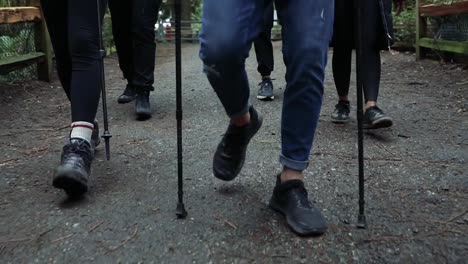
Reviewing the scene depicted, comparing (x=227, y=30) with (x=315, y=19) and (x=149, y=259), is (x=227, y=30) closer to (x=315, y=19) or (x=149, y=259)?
(x=315, y=19)

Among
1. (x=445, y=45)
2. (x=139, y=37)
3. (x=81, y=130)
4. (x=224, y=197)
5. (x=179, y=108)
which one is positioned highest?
(x=139, y=37)

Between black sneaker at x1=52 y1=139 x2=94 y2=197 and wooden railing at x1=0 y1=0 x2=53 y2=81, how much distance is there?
11.5 feet

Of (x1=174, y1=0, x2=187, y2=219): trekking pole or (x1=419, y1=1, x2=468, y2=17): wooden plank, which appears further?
(x1=419, y1=1, x2=468, y2=17): wooden plank

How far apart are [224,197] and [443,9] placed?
578 cm

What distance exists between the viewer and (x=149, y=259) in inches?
80.6

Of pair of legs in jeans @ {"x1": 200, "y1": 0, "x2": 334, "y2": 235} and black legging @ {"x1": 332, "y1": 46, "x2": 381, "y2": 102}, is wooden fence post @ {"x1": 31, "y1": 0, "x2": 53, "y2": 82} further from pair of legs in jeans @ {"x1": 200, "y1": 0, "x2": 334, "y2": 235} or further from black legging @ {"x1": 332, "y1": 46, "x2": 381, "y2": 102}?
pair of legs in jeans @ {"x1": 200, "y1": 0, "x2": 334, "y2": 235}

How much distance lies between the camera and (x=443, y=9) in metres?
7.26

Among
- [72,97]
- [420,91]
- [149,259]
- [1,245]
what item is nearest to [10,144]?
[72,97]

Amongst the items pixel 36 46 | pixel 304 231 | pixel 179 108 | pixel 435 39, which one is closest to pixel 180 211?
pixel 179 108

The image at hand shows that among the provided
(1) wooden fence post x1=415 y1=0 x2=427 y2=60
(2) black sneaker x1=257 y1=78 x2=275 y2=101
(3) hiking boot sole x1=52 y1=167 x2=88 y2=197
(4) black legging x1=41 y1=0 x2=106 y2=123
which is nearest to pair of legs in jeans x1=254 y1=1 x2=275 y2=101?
(2) black sneaker x1=257 y1=78 x2=275 y2=101

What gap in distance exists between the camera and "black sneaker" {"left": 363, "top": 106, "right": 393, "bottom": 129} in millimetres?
3732

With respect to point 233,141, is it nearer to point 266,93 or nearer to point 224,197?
point 224,197

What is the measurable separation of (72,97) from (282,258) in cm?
145

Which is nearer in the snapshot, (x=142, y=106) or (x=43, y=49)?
(x=142, y=106)
